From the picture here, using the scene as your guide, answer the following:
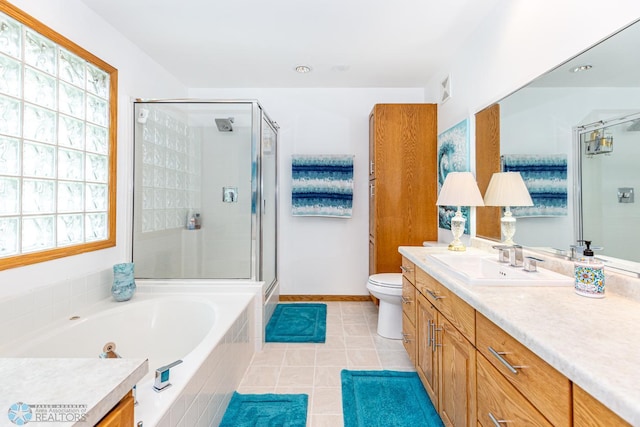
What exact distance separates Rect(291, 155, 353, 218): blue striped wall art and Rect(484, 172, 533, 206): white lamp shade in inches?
57.7

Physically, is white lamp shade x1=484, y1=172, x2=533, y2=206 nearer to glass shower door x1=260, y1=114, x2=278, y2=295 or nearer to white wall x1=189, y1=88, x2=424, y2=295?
white wall x1=189, y1=88, x2=424, y2=295

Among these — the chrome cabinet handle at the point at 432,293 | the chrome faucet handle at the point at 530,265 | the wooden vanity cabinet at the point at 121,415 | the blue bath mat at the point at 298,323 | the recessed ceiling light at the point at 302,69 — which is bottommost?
the blue bath mat at the point at 298,323

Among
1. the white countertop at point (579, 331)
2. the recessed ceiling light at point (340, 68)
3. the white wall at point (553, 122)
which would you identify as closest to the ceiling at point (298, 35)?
the recessed ceiling light at point (340, 68)

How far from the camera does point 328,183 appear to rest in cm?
315

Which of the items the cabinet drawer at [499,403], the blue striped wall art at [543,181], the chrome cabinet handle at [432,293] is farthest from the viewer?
the chrome cabinet handle at [432,293]

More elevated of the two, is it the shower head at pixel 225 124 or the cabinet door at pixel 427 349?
the shower head at pixel 225 124

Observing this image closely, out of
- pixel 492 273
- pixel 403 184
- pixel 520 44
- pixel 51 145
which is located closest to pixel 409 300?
pixel 492 273

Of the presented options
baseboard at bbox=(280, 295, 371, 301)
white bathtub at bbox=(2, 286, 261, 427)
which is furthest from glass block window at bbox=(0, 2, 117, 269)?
baseboard at bbox=(280, 295, 371, 301)

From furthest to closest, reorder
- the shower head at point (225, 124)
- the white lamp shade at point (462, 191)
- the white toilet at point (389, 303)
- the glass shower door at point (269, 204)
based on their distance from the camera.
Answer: the glass shower door at point (269, 204), the shower head at point (225, 124), the white toilet at point (389, 303), the white lamp shade at point (462, 191)

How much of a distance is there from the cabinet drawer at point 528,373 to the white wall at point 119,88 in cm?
209

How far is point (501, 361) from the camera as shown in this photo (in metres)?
0.92

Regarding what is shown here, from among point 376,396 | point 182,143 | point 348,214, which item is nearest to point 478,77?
point 348,214

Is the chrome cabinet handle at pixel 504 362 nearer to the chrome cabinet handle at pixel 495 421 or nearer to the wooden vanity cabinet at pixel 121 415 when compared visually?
the chrome cabinet handle at pixel 495 421

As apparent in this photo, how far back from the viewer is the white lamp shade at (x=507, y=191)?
161cm
